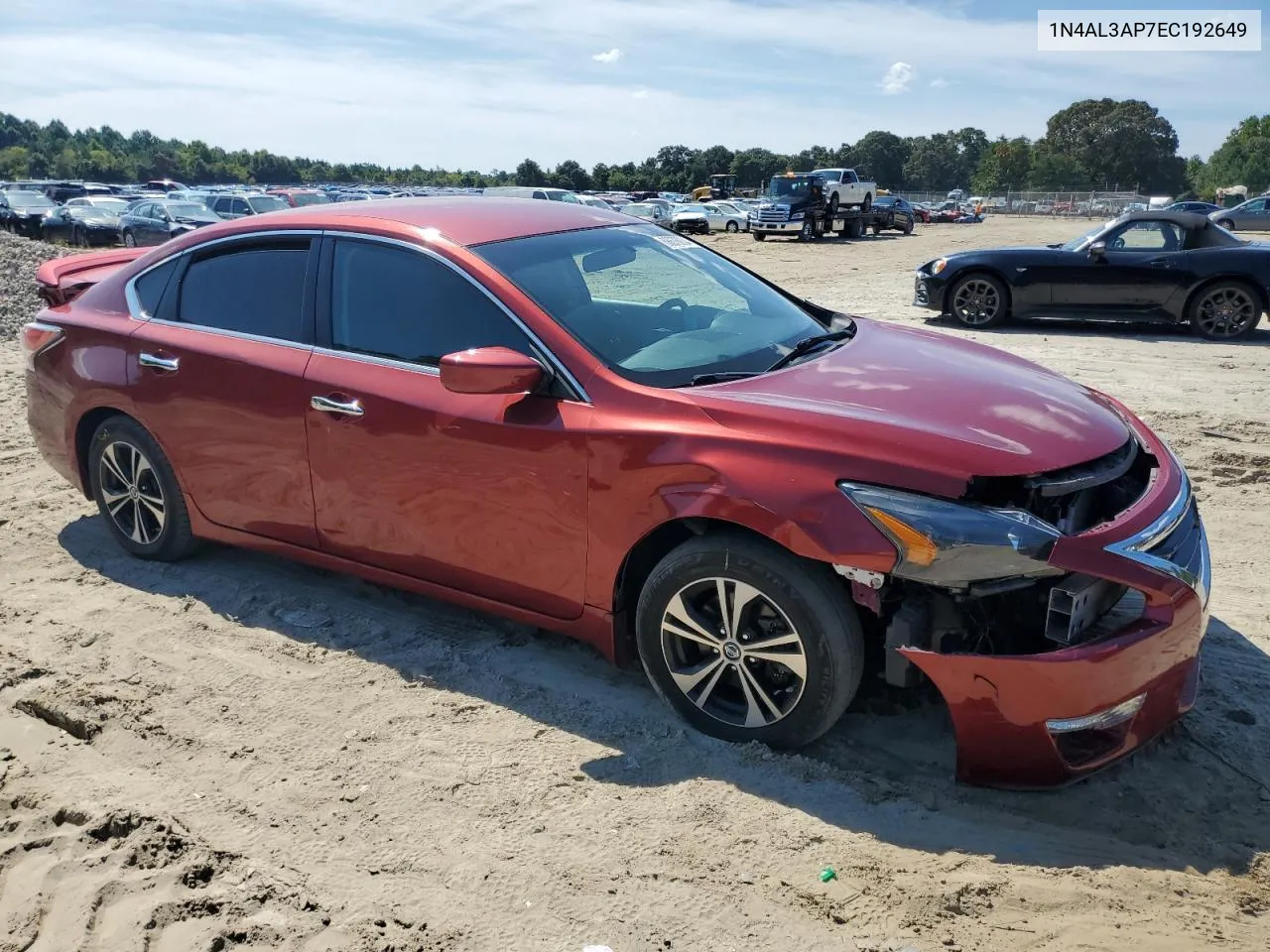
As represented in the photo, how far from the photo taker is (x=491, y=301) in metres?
3.71

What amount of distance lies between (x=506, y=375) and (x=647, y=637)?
3.22 ft

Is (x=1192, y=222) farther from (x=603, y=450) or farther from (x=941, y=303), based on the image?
(x=603, y=450)

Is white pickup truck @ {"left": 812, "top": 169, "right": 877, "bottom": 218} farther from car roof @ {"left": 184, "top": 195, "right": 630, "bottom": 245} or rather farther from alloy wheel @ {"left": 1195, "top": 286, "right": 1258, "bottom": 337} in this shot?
car roof @ {"left": 184, "top": 195, "right": 630, "bottom": 245}

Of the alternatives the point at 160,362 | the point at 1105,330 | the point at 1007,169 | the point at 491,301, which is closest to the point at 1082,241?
A: the point at 1105,330

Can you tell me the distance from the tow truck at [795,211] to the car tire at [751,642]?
111ft

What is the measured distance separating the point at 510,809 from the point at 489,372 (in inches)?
54.0

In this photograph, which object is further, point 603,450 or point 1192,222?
point 1192,222

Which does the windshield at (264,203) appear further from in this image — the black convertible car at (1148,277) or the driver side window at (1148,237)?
the driver side window at (1148,237)

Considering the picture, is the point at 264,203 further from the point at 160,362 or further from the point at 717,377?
the point at 717,377

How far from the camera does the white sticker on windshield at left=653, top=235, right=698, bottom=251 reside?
4.57 metres

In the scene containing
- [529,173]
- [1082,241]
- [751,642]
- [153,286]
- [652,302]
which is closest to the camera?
[751,642]

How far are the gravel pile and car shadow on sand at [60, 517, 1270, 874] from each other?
30.3ft

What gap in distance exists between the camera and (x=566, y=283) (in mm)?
3877

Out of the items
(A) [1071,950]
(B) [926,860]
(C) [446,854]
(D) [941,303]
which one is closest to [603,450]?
(C) [446,854]
